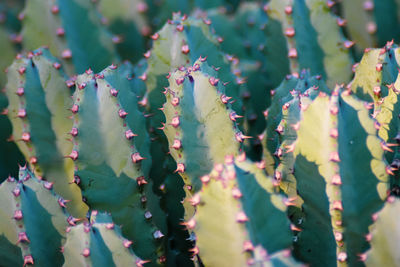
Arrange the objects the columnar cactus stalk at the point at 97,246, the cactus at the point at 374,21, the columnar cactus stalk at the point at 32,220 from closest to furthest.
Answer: the columnar cactus stalk at the point at 97,246
the columnar cactus stalk at the point at 32,220
the cactus at the point at 374,21

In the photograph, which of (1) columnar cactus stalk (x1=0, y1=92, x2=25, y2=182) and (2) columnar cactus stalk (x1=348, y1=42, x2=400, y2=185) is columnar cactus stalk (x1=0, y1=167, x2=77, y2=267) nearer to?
(1) columnar cactus stalk (x1=0, y1=92, x2=25, y2=182)

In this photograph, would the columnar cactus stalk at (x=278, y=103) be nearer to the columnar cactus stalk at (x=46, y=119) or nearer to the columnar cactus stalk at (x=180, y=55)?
the columnar cactus stalk at (x=180, y=55)

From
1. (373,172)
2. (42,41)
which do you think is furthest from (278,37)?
(42,41)

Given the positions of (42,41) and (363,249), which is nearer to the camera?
(363,249)

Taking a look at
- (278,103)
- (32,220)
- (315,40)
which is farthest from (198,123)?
(315,40)

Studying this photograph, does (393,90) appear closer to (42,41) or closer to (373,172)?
(373,172)

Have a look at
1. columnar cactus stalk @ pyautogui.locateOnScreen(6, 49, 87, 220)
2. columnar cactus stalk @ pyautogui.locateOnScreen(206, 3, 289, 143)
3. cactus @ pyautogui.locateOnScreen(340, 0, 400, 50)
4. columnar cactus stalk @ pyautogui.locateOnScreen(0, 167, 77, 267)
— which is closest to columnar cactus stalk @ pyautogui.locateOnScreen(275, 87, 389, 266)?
columnar cactus stalk @ pyautogui.locateOnScreen(206, 3, 289, 143)

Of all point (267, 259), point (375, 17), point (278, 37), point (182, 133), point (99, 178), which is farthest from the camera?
point (375, 17)

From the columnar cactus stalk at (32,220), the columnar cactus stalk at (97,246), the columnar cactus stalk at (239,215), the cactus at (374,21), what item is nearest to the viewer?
the columnar cactus stalk at (239,215)

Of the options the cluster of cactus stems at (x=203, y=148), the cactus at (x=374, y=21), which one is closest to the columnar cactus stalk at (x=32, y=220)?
the cluster of cactus stems at (x=203, y=148)
